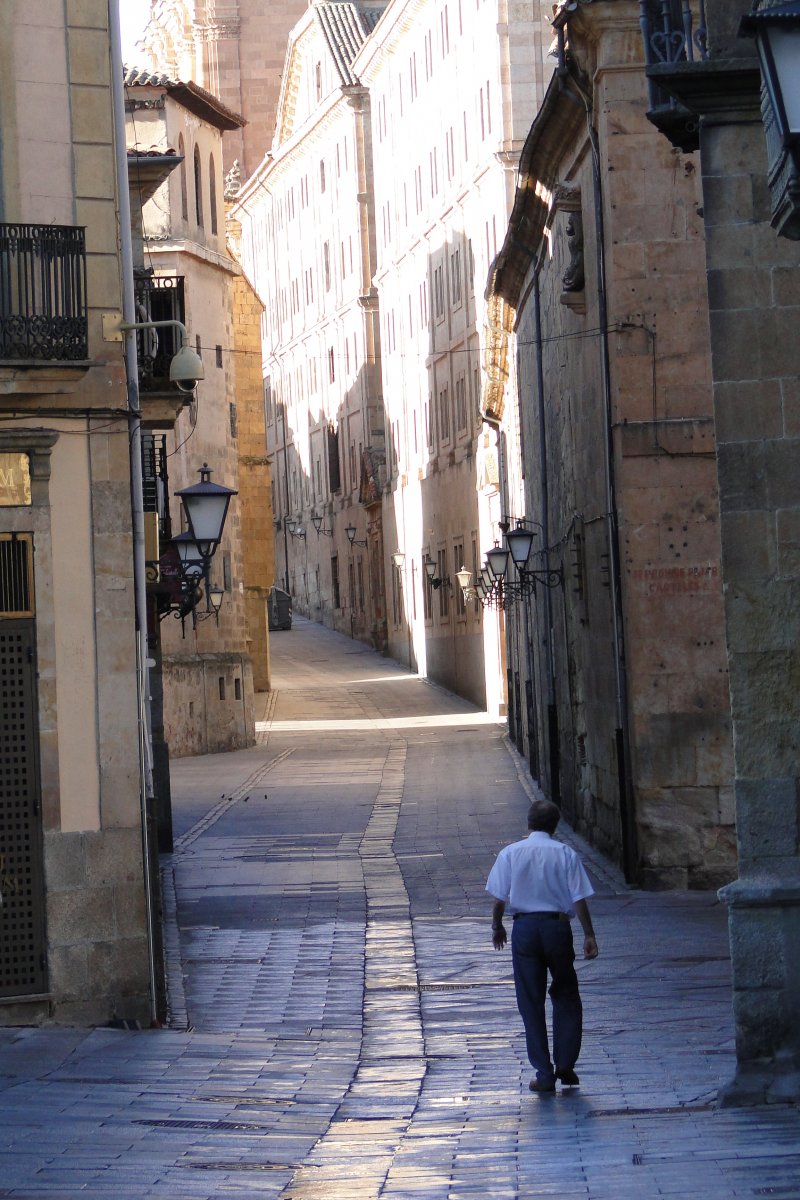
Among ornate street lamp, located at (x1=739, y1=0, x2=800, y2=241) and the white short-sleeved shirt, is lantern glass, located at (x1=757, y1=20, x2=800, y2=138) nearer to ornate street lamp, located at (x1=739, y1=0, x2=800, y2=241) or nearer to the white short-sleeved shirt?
ornate street lamp, located at (x1=739, y1=0, x2=800, y2=241)

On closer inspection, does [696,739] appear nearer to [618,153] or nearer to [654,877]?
[654,877]

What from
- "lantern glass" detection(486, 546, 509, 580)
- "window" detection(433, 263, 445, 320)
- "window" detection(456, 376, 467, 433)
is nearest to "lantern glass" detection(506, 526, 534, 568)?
"lantern glass" detection(486, 546, 509, 580)

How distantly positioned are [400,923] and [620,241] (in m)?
6.77

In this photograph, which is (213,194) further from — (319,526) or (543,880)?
(543,880)

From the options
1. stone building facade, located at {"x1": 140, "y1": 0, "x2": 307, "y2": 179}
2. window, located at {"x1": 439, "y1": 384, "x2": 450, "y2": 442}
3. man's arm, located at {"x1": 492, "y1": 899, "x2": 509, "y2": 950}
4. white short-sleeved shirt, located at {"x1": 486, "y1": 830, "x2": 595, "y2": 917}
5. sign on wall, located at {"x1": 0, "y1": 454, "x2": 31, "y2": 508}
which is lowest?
man's arm, located at {"x1": 492, "y1": 899, "x2": 509, "y2": 950}

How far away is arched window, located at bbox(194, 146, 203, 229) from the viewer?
142ft

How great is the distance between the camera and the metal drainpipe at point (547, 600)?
27.5m

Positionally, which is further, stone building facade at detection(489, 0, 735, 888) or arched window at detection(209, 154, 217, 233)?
arched window at detection(209, 154, 217, 233)

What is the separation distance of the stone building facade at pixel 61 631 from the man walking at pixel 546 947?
140 inches

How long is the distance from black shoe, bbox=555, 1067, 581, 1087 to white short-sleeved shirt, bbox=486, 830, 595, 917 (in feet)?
2.39

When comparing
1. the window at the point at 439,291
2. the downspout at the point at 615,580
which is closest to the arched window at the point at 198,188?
the window at the point at 439,291

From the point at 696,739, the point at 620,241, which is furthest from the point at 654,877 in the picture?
the point at 620,241

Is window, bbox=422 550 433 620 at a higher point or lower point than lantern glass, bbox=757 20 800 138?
lower

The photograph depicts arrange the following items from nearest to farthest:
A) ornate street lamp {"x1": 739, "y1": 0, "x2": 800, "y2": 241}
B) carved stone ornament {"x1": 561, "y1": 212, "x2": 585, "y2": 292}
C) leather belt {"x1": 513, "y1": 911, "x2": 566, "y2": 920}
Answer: ornate street lamp {"x1": 739, "y1": 0, "x2": 800, "y2": 241} → leather belt {"x1": 513, "y1": 911, "x2": 566, "y2": 920} → carved stone ornament {"x1": 561, "y1": 212, "x2": 585, "y2": 292}
